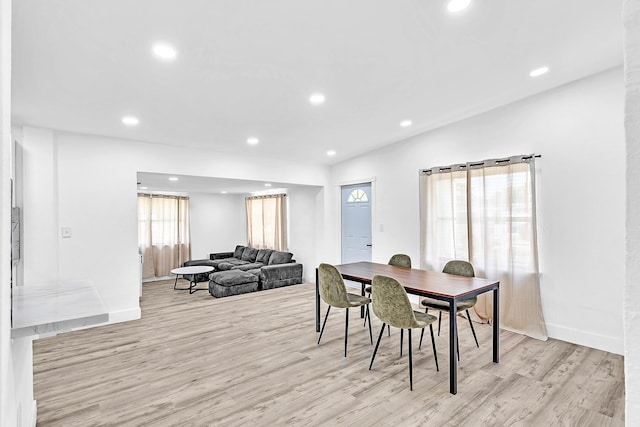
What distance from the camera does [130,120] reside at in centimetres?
378

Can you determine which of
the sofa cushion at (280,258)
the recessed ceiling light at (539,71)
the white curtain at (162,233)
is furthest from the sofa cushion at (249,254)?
the recessed ceiling light at (539,71)

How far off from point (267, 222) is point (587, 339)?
21.5 ft

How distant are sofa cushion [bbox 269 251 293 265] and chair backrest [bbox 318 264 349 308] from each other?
370 cm

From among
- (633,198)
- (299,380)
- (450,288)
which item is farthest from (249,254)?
(633,198)

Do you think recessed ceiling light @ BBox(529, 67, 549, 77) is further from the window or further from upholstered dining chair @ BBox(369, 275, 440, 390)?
the window

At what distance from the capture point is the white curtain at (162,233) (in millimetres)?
7562

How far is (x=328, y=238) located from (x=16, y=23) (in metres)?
5.39

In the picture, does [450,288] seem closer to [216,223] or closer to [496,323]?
[496,323]

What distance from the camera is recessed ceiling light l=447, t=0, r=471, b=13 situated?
6.95 ft

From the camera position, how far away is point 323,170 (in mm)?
6684

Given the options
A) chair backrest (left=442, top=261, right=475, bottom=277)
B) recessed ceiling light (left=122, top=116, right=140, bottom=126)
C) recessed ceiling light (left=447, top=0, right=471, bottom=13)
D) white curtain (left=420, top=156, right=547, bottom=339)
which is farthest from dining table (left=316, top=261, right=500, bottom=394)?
recessed ceiling light (left=122, top=116, right=140, bottom=126)

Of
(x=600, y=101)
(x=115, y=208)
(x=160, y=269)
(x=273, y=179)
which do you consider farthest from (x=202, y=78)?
(x=160, y=269)

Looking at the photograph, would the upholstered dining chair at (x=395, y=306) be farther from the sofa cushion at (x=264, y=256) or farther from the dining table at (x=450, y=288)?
the sofa cushion at (x=264, y=256)

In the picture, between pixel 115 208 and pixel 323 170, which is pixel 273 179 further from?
pixel 115 208
